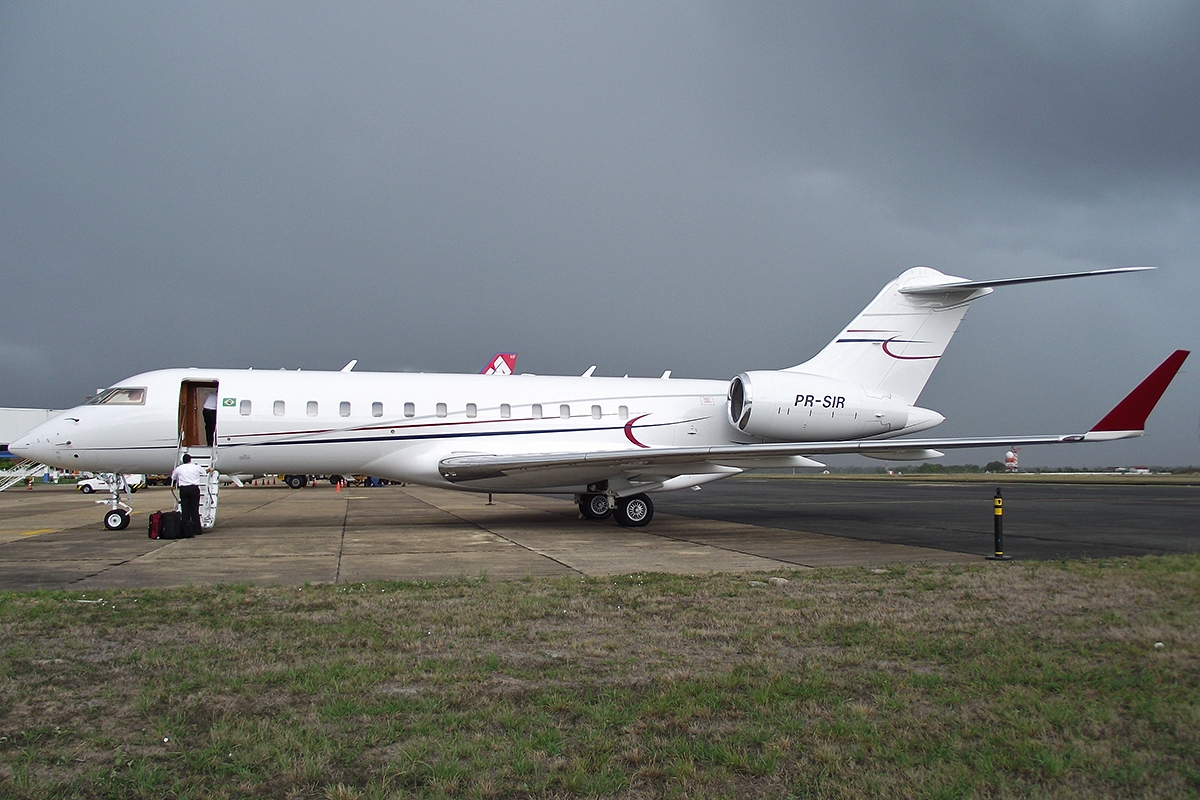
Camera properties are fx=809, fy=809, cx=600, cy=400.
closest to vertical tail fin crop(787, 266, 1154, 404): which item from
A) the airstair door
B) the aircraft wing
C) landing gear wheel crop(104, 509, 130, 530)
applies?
the aircraft wing

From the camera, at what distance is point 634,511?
16.3m

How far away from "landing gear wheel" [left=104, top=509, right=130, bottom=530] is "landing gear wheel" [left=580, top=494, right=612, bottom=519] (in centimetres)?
893

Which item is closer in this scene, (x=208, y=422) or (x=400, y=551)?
(x=400, y=551)

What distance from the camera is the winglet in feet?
39.0

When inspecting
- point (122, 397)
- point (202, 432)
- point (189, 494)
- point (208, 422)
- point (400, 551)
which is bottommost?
point (400, 551)

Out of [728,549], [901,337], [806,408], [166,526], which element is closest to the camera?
[728,549]

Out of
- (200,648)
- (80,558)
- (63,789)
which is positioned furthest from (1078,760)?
(80,558)

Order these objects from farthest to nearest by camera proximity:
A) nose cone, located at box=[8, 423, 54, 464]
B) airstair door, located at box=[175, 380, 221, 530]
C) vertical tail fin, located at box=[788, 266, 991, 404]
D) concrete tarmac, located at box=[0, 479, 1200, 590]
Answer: vertical tail fin, located at box=[788, 266, 991, 404], airstair door, located at box=[175, 380, 221, 530], nose cone, located at box=[8, 423, 54, 464], concrete tarmac, located at box=[0, 479, 1200, 590]

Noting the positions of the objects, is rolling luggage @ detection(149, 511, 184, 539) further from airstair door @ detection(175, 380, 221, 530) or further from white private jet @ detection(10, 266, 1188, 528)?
white private jet @ detection(10, 266, 1188, 528)

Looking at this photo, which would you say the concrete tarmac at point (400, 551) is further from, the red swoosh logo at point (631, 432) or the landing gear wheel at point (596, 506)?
the red swoosh logo at point (631, 432)

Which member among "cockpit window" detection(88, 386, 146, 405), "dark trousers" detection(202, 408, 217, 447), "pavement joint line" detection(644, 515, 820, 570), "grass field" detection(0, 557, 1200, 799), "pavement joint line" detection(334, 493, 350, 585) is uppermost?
"cockpit window" detection(88, 386, 146, 405)

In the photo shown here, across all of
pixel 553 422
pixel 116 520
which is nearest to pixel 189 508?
pixel 116 520

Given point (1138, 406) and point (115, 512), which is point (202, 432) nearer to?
point (115, 512)

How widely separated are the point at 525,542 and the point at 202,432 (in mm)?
8435
